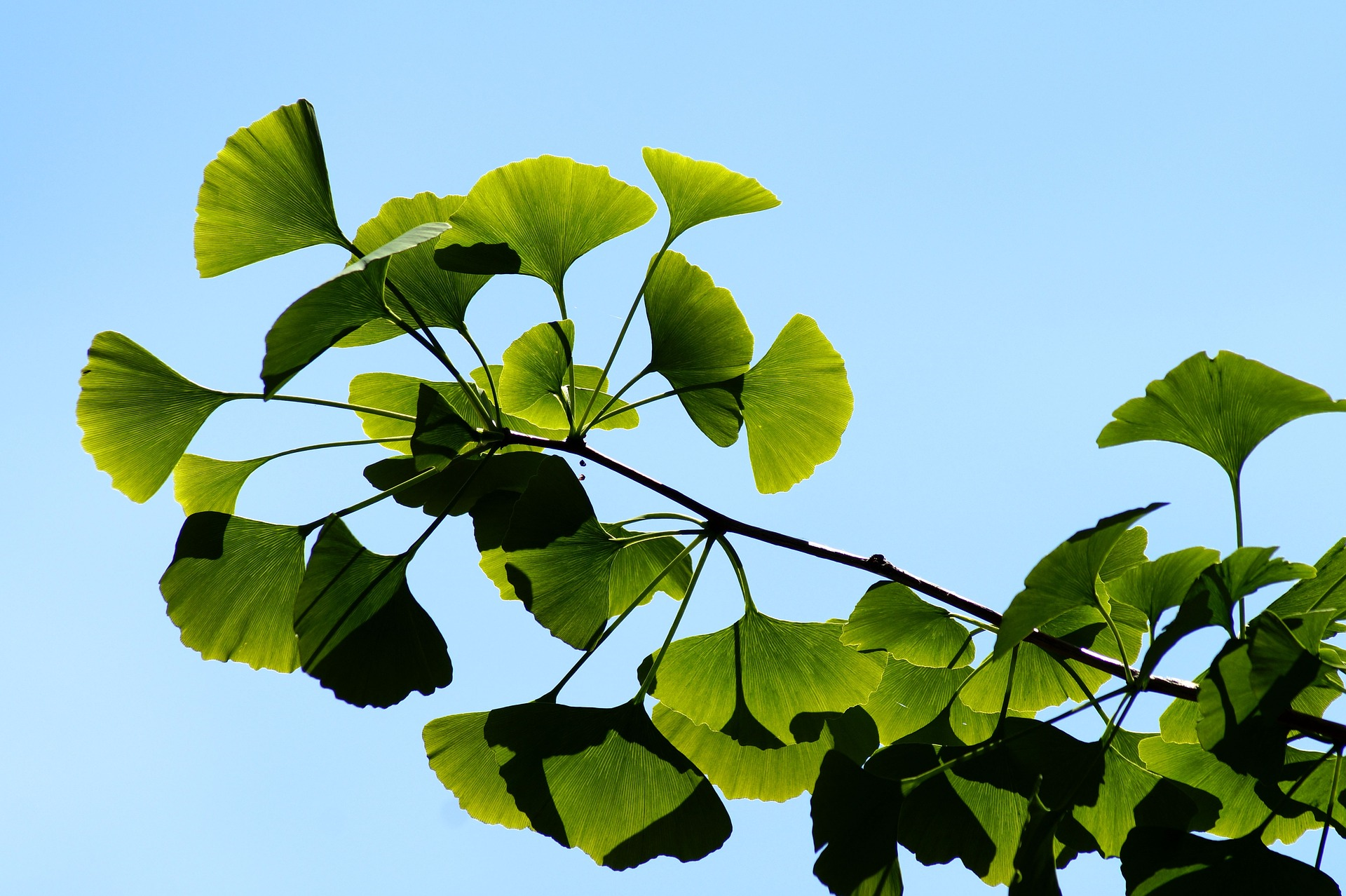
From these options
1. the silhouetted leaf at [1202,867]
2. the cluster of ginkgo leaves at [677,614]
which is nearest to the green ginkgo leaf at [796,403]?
the cluster of ginkgo leaves at [677,614]

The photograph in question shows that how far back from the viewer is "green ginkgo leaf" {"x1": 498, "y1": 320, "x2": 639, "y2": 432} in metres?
1.22

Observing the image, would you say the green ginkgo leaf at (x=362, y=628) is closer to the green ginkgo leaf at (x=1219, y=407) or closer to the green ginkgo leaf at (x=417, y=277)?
the green ginkgo leaf at (x=417, y=277)

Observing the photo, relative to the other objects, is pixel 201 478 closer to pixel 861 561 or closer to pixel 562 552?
pixel 562 552

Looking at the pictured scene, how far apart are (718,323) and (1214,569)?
0.64 meters

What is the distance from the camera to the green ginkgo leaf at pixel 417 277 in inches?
46.4

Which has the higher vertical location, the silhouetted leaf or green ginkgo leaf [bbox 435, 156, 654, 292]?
green ginkgo leaf [bbox 435, 156, 654, 292]

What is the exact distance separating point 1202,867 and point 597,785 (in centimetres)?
70

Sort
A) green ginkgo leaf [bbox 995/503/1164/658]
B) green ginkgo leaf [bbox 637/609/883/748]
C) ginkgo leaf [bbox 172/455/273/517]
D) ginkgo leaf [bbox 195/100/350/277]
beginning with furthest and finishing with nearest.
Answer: ginkgo leaf [bbox 172/455/273/517] → green ginkgo leaf [bbox 637/609/883/748] → ginkgo leaf [bbox 195/100/350/277] → green ginkgo leaf [bbox 995/503/1164/658]

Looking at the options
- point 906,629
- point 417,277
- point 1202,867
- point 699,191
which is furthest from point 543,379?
point 1202,867

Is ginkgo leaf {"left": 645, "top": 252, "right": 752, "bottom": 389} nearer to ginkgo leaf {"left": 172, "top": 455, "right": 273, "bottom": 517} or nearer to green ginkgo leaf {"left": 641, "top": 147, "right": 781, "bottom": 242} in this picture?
green ginkgo leaf {"left": 641, "top": 147, "right": 781, "bottom": 242}

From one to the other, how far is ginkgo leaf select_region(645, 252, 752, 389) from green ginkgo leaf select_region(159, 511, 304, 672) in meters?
0.56

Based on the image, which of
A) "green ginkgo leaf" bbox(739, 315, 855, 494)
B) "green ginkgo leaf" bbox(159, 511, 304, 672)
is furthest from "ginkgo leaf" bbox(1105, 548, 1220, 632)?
"green ginkgo leaf" bbox(159, 511, 304, 672)

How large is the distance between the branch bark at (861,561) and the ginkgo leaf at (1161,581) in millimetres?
84

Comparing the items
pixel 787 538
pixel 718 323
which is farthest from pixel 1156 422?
pixel 718 323
